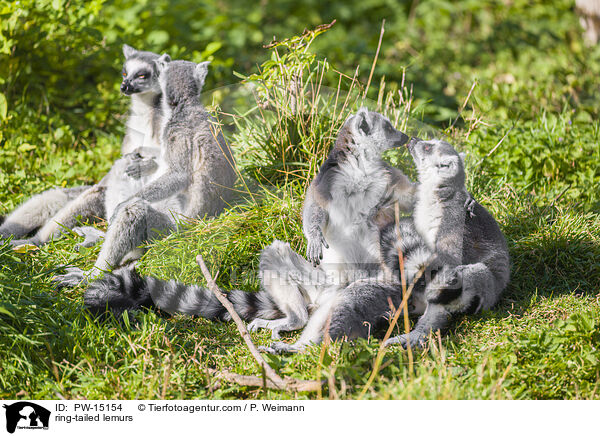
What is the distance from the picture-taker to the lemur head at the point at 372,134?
2920 mm

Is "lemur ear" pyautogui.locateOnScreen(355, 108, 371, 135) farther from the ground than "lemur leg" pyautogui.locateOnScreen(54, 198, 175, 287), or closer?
farther from the ground

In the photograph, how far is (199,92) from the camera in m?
3.69

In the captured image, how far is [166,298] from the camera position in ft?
10.3

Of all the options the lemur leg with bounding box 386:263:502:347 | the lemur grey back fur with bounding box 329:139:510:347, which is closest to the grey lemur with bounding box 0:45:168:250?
the lemur grey back fur with bounding box 329:139:510:347

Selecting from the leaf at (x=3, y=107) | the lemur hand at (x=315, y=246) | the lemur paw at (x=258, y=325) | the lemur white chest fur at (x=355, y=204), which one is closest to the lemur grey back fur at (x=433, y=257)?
the lemur white chest fur at (x=355, y=204)

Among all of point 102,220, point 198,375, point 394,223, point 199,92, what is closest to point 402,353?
point 394,223

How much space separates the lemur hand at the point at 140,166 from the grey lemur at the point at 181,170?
86 mm

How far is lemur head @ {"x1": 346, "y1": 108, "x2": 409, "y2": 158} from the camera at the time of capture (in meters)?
2.92
